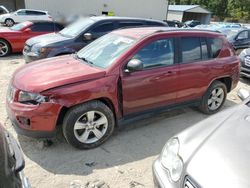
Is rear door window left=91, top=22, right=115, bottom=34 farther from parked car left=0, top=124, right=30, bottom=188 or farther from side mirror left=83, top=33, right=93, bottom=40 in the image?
parked car left=0, top=124, right=30, bottom=188

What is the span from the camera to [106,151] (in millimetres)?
3672

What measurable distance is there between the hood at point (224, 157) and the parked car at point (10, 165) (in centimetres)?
123

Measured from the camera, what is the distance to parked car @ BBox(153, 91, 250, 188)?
177 cm

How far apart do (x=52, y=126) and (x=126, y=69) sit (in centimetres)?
130

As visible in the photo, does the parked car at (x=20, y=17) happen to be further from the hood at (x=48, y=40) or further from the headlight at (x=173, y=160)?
the headlight at (x=173, y=160)

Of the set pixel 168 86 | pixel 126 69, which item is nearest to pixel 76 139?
pixel 126 69

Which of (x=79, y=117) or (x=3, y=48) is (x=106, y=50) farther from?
(x=3, y=48)

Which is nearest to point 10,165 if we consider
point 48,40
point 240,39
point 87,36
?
point 87,36

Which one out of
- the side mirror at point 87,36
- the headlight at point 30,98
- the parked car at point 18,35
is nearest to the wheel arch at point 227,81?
the headlight at point 30,98

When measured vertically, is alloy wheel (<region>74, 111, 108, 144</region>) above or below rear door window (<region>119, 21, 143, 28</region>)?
below

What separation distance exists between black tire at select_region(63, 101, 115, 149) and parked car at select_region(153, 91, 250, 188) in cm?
142

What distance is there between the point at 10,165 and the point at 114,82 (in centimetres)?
206

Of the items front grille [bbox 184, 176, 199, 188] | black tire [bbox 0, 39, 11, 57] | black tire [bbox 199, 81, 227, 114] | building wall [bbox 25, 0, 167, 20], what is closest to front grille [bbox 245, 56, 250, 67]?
black tire [bbox 199, 81, 227, 114]

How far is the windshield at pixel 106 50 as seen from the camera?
12.5ft
